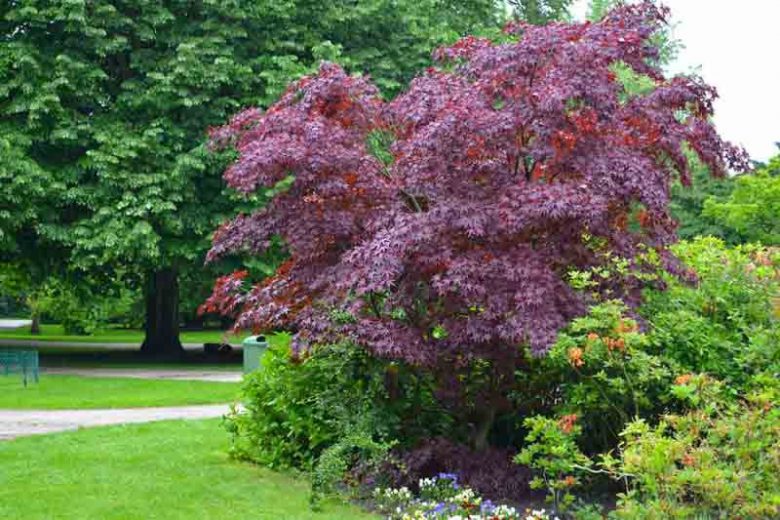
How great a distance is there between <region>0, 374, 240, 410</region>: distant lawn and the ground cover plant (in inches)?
279

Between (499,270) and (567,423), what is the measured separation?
122 centimetres

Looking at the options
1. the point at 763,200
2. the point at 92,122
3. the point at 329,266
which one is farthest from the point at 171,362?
the point at 329,266

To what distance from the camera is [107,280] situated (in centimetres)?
2758

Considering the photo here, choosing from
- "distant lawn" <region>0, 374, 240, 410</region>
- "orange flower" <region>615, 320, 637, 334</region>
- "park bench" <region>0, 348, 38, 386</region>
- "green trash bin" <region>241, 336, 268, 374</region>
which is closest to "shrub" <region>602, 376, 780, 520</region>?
"orange flower" <region>615, 320, 637, 334</region>

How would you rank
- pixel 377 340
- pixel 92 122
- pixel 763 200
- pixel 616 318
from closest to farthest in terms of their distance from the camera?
1. pixel 616 318
2. pixel 377 340
3. pixel 92 122
4. pixel 763 200

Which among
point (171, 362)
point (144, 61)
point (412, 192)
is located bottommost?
point (171, 362)

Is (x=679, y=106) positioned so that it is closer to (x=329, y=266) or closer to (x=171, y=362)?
(x=329, y=266)

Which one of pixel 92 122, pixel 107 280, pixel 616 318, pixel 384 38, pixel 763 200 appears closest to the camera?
pixel 616 318

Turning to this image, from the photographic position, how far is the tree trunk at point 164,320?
2670cm

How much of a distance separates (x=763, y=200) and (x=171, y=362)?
53.8 feet

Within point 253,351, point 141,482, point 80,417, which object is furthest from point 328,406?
point 253,351

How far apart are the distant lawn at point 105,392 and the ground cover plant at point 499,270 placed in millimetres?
7097

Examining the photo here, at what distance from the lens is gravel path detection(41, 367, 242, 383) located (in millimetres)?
19984

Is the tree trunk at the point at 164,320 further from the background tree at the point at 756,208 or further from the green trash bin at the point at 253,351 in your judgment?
the background tree at the point at 756,208
